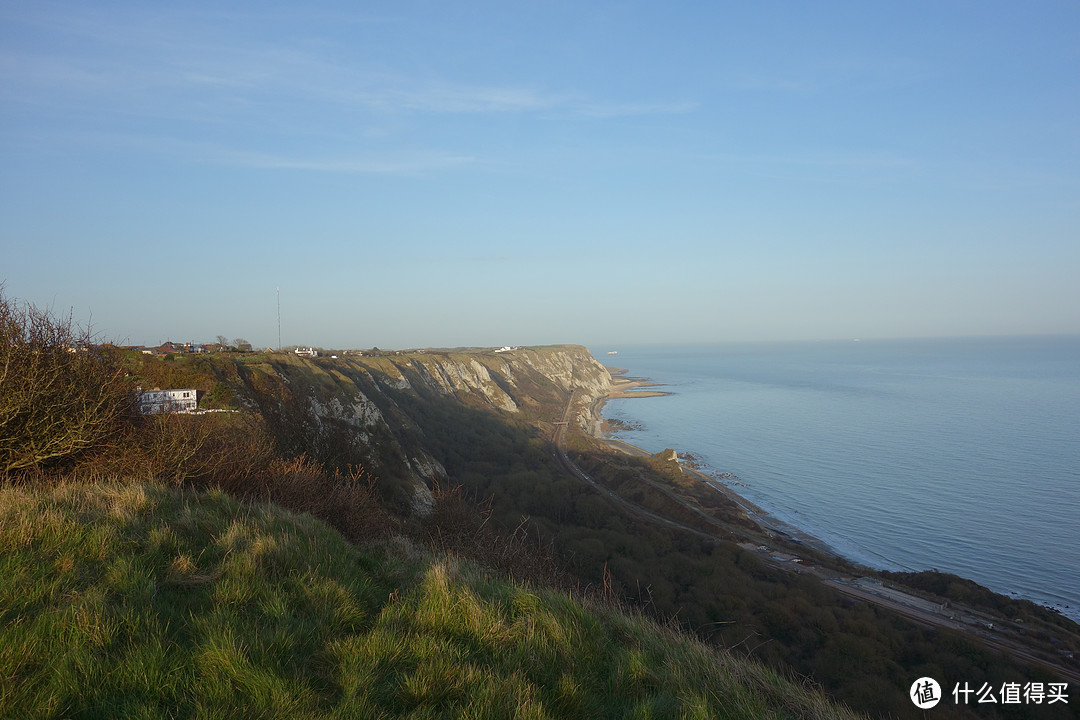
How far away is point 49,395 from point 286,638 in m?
5.82

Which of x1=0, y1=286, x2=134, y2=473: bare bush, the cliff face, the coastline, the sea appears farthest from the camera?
the coastline

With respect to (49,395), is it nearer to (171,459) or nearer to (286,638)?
(171,459)

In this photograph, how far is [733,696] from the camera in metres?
3.96

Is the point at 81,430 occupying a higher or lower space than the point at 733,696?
higher

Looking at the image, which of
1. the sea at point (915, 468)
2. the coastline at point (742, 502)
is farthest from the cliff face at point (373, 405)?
the sea at point (915, 468)

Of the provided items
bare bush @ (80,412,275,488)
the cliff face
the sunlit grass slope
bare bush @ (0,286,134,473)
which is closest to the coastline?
the cliff face

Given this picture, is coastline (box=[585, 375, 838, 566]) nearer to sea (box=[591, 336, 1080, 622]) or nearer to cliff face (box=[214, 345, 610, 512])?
sea (box=[591, 336, 1080, 622])

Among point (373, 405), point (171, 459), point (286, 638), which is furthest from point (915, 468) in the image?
point (286, 638)

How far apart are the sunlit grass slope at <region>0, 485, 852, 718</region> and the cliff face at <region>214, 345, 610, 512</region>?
1690 cm

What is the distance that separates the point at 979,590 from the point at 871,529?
447 inches

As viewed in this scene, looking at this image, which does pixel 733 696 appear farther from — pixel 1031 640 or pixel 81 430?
pixel 1031 640

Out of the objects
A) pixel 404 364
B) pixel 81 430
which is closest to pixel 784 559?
pixel 81 430

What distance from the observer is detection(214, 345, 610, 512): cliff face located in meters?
25.1

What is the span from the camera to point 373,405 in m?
36.4
